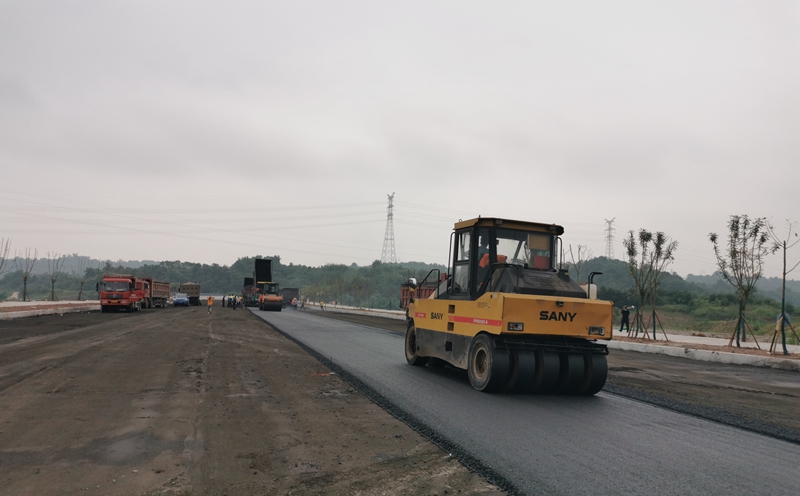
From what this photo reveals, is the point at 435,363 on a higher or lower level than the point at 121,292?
lower

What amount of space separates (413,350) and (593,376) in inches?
183

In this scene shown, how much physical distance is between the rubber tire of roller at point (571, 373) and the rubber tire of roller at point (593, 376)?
7 cm

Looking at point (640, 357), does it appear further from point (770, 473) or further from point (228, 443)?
point (228, 443)

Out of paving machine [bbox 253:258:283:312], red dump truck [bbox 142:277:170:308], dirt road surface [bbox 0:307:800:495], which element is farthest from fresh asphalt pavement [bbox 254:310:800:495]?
paving machine [bbox 253:258:283:312]

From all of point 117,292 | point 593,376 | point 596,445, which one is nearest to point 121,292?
point 117,292

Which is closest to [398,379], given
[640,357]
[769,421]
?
[769,421]

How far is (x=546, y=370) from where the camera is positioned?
9.17 m

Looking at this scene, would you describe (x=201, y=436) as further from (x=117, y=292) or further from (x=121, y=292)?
(x=121, y=292)

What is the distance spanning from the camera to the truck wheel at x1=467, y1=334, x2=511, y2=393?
902cm

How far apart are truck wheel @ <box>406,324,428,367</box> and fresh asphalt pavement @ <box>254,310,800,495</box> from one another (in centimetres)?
272

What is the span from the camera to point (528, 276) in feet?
32.1

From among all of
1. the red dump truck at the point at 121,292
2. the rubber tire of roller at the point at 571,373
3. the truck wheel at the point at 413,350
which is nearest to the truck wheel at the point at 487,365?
the rubber tire of roller at the point at 571,373

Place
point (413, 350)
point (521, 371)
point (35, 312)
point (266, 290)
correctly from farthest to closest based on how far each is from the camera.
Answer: point (266, 290)
point (35, 312)
point (413, 350)
point (521, 371)

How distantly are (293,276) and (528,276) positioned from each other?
133562 mm
